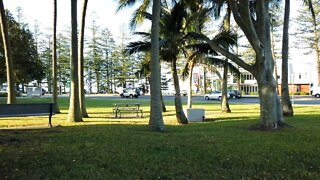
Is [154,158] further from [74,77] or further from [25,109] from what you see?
[74,77]

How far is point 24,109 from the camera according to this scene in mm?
12758

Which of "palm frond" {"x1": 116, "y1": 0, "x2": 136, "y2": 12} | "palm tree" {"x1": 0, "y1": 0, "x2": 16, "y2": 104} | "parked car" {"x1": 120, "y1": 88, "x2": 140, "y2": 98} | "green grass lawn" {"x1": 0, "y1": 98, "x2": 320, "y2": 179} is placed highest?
"palm frond" {"x1": 116, "y1": 0, "x2": 136, "y2": 12}

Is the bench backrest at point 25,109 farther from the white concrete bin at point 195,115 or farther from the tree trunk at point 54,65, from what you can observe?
the tree trunk at point 54,65

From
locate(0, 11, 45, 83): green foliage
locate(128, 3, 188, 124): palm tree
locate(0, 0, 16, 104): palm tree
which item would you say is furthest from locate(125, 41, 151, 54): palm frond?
locate(0, 11, 45, 83): green foliage

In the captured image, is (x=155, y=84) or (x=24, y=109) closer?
(x=24, y=109)

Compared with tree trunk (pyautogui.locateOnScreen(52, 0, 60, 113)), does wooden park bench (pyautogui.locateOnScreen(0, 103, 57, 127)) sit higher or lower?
lower

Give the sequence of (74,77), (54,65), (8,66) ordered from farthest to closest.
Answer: (54,65) → (8,66) → (74,77)

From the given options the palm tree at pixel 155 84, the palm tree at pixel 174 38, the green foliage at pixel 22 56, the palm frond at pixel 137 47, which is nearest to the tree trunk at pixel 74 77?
the palm frond at pixel 137 47

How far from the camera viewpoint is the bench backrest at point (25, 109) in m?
12.4

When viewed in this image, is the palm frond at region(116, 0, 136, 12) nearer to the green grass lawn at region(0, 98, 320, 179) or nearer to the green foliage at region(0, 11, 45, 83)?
the green grass lawn at region(0, 98, 320, 179)

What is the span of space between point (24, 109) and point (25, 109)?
1.2 inches

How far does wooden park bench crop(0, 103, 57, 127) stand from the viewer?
40.6 ft

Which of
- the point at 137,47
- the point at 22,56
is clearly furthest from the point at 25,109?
the point at 22,56

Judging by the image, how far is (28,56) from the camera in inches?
1588
